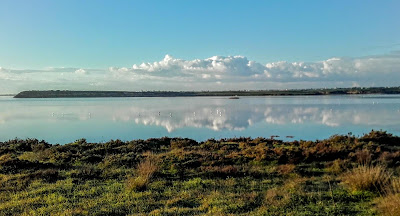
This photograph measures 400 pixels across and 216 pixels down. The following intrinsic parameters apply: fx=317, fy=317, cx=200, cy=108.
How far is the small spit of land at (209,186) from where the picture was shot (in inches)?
323

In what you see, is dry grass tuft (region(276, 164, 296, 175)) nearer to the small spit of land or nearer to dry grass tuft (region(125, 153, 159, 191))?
the small spit of land

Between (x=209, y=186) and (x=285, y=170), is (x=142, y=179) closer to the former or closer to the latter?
(x=209, y=186)

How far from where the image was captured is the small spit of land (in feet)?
26.9

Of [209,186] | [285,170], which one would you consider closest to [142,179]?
[209,186]

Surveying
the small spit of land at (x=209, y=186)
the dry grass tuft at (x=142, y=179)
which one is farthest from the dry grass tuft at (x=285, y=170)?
the dry grass tuft at (x=142, y=179)

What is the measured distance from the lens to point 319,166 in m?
14.4

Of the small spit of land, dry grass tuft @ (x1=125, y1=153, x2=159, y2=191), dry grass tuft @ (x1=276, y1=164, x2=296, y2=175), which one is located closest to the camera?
the small spit of land

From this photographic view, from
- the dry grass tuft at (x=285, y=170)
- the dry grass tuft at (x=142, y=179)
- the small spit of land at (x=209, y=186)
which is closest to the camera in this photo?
the small spit of land at (x=209, y=186)

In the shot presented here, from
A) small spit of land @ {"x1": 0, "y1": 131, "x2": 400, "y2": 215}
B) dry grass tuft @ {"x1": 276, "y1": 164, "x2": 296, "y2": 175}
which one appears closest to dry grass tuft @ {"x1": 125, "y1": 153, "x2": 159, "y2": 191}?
small spit of land @ {"x1": 0, "y1": 131, "x2": 400, "y2": 215}

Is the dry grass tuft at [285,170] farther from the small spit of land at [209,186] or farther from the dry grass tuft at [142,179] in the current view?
the dry grass tuft at [142,179]

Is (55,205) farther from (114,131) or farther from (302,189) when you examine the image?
(114,131)

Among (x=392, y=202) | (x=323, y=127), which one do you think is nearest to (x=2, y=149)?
(x=392, y=202)

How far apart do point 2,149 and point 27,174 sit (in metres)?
10.5

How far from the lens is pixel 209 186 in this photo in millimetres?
10773
